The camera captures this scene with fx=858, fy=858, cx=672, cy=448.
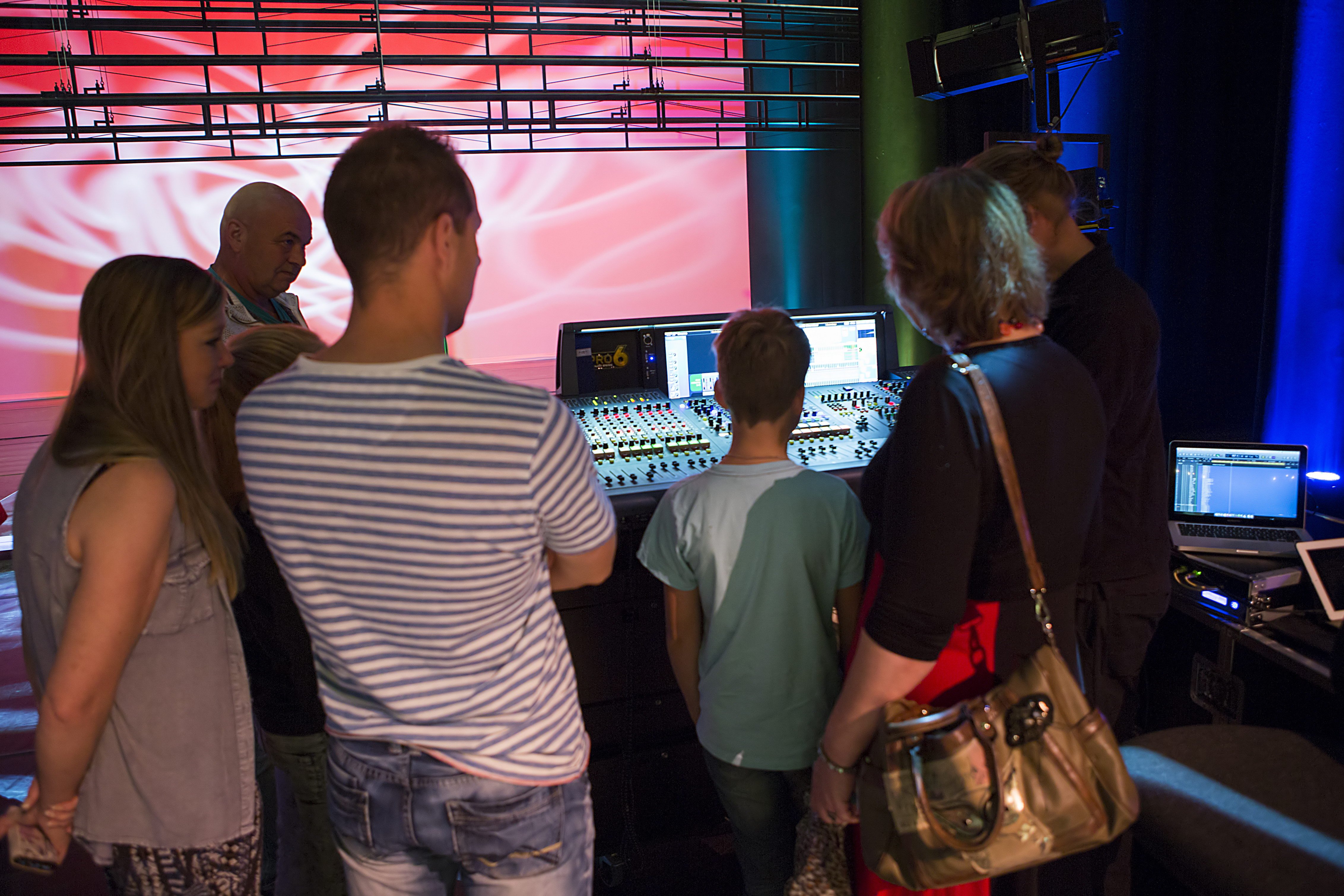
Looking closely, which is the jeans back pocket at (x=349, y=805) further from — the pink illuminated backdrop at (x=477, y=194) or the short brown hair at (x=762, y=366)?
the pink illuminated backdrop at (x=477, y=194)

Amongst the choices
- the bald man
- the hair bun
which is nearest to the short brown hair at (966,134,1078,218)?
the hair bun

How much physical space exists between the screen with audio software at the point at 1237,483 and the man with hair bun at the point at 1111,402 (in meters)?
0.71

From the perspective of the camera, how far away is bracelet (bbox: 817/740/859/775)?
124 cm

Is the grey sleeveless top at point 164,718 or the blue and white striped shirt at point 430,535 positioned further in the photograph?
the grey sleeveless top at point 164,718

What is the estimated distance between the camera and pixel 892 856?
1145 mm

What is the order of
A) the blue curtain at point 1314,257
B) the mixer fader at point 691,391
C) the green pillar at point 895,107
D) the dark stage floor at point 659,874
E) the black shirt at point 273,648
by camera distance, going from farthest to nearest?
1. the green pillar at point 895,107
2. the mixer fader at point 691,391
3. the blue curtain at point 1314,257
4. the dark stage floor at point 659,874
5. the black shirt at point 273,648

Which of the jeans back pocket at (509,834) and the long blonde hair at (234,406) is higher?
the long blonde hair at (234,406)

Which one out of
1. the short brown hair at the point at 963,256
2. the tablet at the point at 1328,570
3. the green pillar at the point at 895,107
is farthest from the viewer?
the green pillar at the point at 895,107

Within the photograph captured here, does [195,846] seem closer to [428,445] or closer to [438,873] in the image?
[438,873]

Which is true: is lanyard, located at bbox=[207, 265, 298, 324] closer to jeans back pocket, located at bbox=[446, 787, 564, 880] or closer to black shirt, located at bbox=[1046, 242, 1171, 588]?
jeans back pocket, located at bbox=[446, 787, 564, 880]

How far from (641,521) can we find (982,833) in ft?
4.15

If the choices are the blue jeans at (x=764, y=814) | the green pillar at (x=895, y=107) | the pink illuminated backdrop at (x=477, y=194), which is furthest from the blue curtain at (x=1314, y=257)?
the pink illuminated backdrop at (x=477, y=194)

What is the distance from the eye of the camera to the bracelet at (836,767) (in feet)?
4.08

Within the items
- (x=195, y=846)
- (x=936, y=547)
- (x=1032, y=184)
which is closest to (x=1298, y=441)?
(x=1032, y=184)
